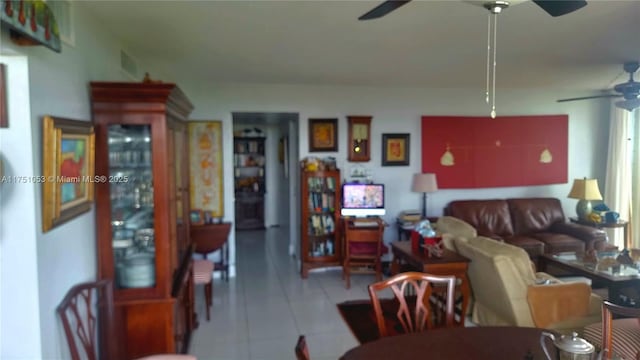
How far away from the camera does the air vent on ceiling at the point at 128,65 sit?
362cm

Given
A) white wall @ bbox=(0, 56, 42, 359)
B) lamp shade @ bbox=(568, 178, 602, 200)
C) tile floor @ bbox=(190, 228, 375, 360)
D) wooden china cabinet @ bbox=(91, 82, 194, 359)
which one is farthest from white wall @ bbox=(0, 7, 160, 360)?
lamp shade @ bbox=(568, 178, 602, 200)

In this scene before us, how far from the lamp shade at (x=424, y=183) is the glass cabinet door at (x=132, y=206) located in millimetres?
3700

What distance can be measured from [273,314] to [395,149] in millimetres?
2857

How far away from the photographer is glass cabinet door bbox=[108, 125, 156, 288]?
9.05 ft

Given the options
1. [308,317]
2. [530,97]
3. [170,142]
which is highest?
[530,97]

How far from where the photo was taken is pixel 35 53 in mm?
1970

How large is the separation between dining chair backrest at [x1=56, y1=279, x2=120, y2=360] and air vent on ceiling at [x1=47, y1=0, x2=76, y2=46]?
1.34 m

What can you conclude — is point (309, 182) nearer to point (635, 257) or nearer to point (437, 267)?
point (437, 267)

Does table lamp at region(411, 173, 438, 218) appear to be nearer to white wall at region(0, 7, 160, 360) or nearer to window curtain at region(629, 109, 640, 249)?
window curtain at region(629, 109, 640, 249)

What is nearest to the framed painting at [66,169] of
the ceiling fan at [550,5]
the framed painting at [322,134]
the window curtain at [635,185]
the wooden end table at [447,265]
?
the ceiling fan at [550,5]

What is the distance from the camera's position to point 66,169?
2203mm

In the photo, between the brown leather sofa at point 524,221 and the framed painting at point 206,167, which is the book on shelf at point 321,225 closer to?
the framed painting at point 206,167

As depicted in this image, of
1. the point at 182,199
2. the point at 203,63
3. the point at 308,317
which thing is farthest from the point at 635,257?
the point at 203,63

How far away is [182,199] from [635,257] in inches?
172
